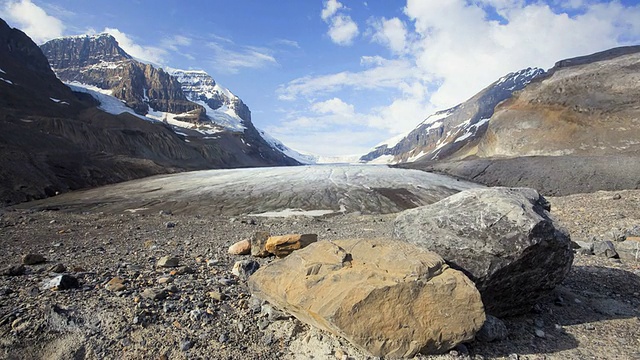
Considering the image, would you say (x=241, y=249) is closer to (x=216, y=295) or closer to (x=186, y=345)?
(x=216, y=295)

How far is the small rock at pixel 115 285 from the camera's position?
5.08 meters

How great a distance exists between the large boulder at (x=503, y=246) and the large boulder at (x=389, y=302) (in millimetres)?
580

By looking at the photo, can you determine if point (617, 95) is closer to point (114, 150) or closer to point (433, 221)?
point (433, 221)

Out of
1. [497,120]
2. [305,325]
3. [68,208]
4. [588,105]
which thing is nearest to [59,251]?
[305,325]

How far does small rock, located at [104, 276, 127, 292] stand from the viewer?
508cm

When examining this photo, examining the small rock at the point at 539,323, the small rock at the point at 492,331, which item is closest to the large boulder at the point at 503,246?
the small rock at the point at 539,323

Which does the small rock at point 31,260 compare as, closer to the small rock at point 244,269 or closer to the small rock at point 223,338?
the small rock at point 244,269

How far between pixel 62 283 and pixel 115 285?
708mm

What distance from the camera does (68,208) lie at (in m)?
22.5

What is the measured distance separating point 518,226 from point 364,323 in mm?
2517

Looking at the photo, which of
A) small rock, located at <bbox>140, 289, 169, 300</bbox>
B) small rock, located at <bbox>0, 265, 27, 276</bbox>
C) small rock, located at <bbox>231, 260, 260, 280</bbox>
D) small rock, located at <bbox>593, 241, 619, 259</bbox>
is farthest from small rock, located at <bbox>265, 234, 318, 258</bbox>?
small rock, located at <bbox>593, 241, 619, 259</bbox>

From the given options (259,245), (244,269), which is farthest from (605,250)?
(244,269)

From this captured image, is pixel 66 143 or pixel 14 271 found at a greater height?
pixel 66 143

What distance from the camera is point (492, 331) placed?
4.25m
